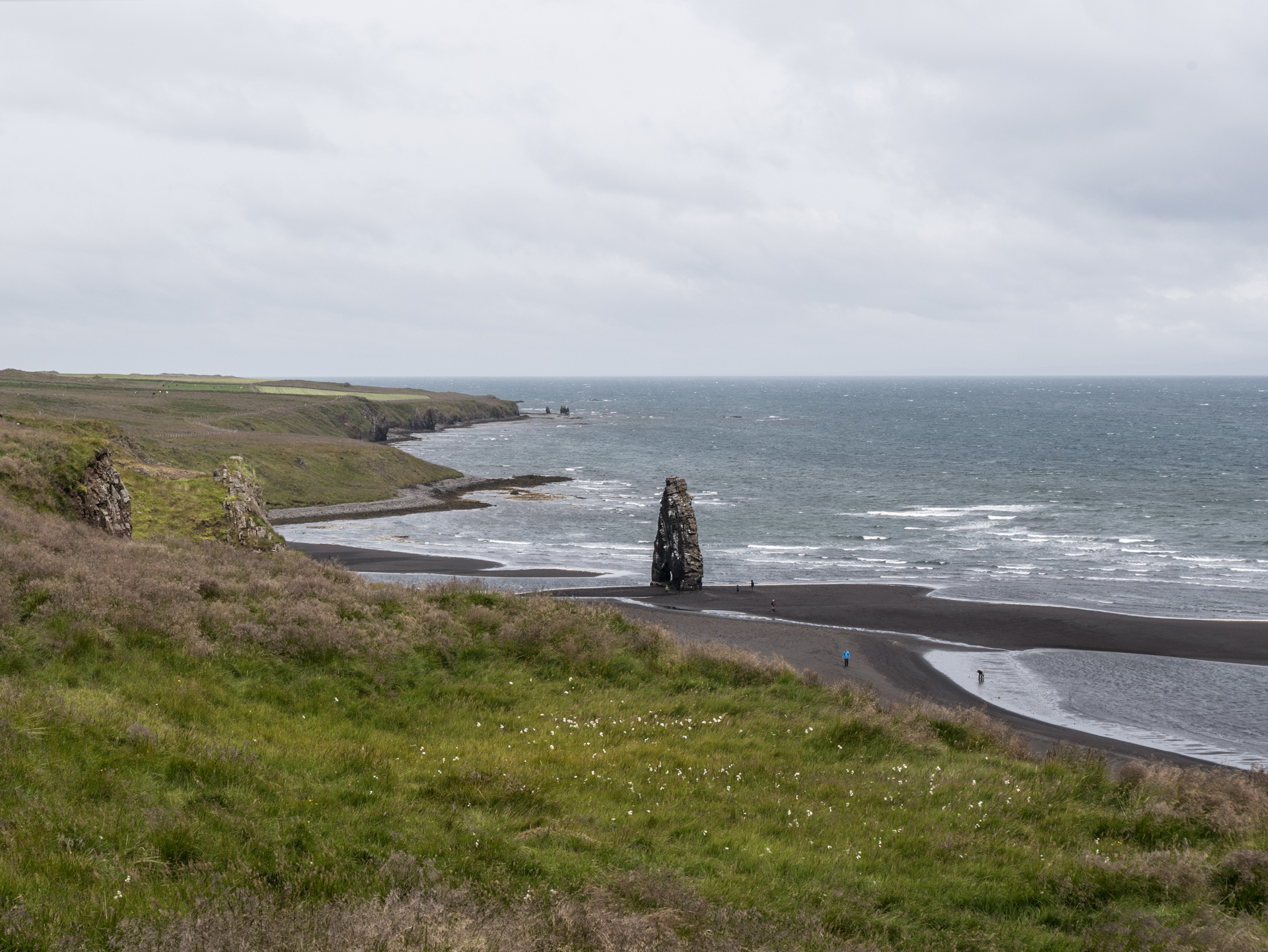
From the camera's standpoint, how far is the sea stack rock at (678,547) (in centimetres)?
5016

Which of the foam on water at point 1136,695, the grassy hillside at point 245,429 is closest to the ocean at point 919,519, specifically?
the foam on water at point 1136,695

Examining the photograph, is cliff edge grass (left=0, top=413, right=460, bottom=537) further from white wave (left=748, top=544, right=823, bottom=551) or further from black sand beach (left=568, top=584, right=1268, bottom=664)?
white wave (left=748, top=544, right=823, bottom=551)

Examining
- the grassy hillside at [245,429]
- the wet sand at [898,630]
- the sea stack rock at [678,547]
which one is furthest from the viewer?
the grassy hillside at [245,429]

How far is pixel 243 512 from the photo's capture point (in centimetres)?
3416

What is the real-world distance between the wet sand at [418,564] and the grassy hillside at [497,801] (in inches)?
1241

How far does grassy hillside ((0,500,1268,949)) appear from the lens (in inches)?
304

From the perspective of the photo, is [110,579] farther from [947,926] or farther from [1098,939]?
[1098,939]

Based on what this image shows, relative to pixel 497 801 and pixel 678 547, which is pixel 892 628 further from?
pixel 497 801

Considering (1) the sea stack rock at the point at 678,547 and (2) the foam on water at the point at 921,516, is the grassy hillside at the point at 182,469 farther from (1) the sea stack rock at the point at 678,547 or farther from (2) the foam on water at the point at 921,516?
(1) the sea stack rock at the point at 678,547

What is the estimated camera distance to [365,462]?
91188 mm

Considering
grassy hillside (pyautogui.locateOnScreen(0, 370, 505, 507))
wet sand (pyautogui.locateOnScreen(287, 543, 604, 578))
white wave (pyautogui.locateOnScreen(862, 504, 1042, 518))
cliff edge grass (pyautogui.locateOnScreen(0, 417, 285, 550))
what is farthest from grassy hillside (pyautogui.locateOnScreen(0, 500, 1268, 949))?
white wave (pyautogui.locateOnScreen(862, 504, 1042, 518))

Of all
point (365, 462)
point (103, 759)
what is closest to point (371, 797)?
point (103, 759)

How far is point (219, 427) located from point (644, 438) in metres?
79.9

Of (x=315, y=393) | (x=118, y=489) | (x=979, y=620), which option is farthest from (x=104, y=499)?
(x=315, y=393)
